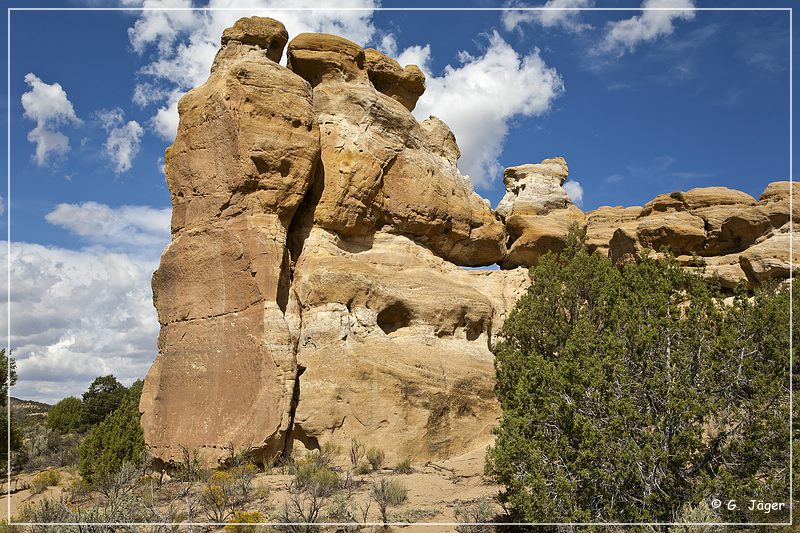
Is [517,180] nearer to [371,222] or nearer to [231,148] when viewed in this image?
[371,222]

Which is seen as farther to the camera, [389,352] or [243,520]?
[389,352]

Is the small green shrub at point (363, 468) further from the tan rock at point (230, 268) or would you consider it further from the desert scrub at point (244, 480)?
the desert scrub at point (244, 480)

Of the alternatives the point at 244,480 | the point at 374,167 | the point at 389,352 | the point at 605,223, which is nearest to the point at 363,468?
the point at 244,480

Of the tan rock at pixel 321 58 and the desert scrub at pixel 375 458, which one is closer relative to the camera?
the desert scrub at pixel 375 458

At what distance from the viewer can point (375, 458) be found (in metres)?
14.8

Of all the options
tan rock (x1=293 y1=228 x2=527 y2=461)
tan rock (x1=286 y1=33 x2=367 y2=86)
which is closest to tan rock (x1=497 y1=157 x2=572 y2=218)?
tan rock (x1=293 y1=228 x2=527 y2=461)

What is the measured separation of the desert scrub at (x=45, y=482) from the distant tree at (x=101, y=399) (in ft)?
43.2

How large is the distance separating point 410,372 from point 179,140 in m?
9.05

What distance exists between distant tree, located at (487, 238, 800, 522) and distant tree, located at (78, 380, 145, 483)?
1084cm

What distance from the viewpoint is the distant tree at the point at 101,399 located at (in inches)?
1241

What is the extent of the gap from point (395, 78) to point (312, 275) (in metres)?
8.78

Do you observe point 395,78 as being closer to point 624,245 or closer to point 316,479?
→ point 624,245

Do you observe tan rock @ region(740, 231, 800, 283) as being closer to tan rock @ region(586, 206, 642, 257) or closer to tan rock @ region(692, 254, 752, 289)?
tan rock @ region(692, 254, 752, 289)

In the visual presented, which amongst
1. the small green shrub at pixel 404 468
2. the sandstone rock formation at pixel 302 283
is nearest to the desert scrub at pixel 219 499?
the sandstone rock formation at pixel 302 283
